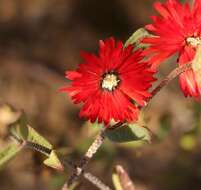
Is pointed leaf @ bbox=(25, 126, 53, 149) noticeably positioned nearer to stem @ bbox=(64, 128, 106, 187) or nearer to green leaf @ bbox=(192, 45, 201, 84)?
stem @ bbox=(64, 128, 106, 187)

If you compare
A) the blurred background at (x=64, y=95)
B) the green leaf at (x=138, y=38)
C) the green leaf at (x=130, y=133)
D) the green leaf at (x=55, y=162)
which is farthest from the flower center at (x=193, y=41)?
the blurred background at (x=64, y=95)

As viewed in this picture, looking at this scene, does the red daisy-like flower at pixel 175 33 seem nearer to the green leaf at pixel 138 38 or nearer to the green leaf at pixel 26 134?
the green leaf at pixel 138 38

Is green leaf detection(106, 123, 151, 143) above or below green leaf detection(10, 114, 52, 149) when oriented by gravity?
above

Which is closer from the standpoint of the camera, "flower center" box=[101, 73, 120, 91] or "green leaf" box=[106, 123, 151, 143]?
"flower center" box=[101, 73, 120, 91]

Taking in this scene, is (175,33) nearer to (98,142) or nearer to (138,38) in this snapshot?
(138,38)

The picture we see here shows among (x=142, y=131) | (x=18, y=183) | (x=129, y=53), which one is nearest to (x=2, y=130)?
(x=142, y=131)

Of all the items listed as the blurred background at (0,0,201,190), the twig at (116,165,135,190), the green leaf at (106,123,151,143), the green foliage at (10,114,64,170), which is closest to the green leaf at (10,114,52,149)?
the green foliage at (10,114,64,170)
